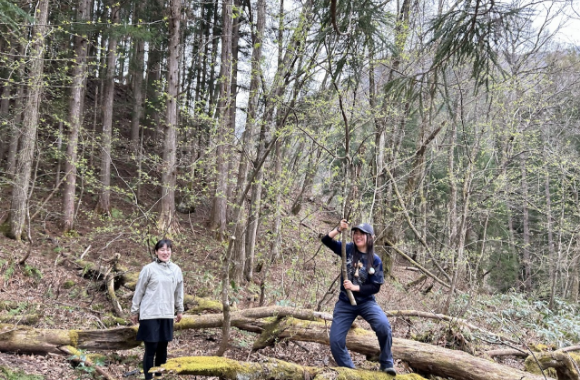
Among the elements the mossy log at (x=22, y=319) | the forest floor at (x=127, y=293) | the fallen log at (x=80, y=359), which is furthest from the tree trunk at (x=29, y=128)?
the fallen log at (x=80, y=359)

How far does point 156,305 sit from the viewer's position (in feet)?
13.2

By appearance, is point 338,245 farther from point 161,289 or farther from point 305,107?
point 305,107

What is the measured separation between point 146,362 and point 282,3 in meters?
9.77

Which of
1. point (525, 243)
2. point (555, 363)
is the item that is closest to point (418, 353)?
point (555, 363)

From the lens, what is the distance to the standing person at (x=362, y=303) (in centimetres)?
385

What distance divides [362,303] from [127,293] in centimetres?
566

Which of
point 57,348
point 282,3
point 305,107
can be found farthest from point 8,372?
point 282,3

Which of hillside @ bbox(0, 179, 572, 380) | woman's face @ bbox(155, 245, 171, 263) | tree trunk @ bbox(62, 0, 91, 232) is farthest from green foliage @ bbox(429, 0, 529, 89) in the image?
tree trunk @ bbox(62, 0, 91, 232)

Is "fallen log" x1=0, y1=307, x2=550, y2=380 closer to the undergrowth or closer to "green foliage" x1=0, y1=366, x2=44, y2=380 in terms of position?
"green foliage" x1=0, y1=366, x2=44, y2=380

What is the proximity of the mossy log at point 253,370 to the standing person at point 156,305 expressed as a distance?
0.84 m

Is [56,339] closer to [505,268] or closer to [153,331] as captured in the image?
[153,331]

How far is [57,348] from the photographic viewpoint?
4.31 metres

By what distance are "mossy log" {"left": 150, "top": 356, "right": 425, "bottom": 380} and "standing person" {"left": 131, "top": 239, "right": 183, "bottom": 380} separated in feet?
2.75

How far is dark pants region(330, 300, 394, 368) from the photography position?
3.83 metres
